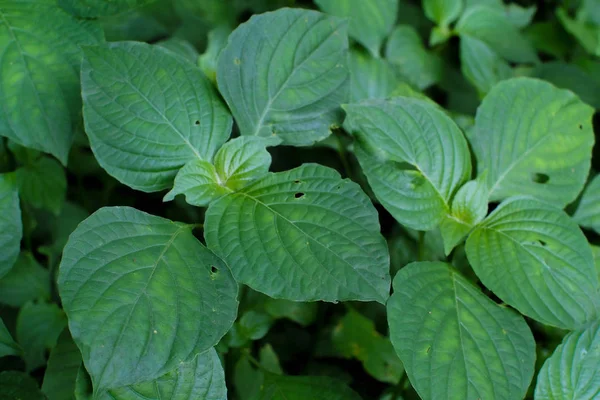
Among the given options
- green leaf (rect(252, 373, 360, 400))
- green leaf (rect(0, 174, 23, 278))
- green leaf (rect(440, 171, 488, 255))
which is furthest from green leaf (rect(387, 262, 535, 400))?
green leaf (rect(0, 174, 23, 278))

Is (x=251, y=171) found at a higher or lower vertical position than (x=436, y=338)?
higher

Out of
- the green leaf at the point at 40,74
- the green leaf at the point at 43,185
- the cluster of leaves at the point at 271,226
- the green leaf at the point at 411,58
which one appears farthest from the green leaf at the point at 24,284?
the green leaf at the point at 411,58

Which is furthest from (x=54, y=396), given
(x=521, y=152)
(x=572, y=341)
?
(x=521, y=152)

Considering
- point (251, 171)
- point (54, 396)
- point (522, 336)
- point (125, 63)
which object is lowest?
point (54, 396)

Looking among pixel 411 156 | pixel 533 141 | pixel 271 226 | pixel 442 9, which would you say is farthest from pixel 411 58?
pixel 271 226

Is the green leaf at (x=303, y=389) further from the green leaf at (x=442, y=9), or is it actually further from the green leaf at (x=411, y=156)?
the green leaf at (x=442, y=9)

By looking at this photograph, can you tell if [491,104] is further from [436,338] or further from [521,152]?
[436,338]
